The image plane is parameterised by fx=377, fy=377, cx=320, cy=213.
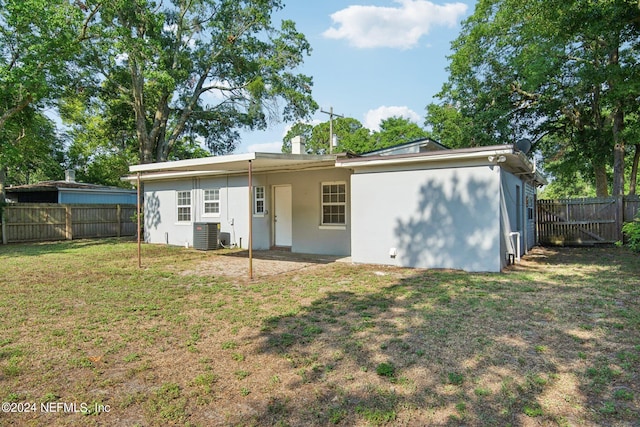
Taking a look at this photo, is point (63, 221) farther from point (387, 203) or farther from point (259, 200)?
point (387, 203)

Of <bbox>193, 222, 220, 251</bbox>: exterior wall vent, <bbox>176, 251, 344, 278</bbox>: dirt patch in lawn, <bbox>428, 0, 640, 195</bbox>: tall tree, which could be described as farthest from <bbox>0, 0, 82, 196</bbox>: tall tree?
<bbox>428, 0, 640, 195</bbox>: tall tree

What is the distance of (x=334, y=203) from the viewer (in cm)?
1062

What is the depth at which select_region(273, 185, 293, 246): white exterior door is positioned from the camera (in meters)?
11.8

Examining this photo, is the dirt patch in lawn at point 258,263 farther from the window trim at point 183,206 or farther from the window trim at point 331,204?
the window trim at point 183,206

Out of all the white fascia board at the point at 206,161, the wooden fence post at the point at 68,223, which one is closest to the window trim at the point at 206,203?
the white fascia board at the point at 206,161

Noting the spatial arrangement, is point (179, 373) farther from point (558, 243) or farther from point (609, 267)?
point (558, 243)

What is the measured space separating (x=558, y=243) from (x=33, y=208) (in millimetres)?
20060

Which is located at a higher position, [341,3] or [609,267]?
[341,3]

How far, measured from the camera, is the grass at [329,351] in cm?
271

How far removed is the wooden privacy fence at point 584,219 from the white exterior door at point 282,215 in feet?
30.5

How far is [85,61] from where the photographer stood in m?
16.6

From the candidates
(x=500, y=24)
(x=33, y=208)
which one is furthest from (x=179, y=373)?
(x=500, y=24)

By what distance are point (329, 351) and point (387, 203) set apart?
5.31 meters

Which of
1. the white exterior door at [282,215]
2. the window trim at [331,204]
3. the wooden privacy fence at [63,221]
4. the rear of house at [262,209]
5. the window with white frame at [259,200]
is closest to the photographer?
the window trim at [331,204]
